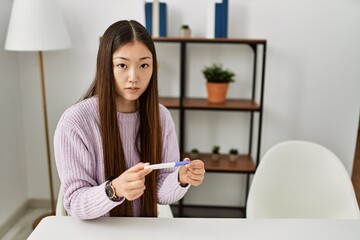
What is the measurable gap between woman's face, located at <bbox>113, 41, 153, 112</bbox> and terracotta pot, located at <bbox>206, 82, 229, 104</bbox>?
1.25 m

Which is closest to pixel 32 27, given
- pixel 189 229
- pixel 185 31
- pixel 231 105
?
pixel 185 31

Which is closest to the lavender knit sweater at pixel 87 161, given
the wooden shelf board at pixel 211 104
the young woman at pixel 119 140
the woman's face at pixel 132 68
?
the young woman at pixel 119 140

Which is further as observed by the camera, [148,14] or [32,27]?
[148,14]

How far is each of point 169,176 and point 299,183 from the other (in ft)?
2.68

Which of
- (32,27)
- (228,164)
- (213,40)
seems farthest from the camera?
(228,164)

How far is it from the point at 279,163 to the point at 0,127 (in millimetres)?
1643

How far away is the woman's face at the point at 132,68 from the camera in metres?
1.08

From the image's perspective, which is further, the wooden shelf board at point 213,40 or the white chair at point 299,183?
the wooden shelf board at point 213,40

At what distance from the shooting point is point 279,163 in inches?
70.5

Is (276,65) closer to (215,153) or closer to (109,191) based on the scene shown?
(215,153)

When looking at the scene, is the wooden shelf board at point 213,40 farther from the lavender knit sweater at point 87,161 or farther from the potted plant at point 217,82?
the lavender knit sweater at point 87,161

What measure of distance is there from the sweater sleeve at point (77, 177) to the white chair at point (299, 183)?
0.85 metres

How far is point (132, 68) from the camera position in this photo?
3.55 feet

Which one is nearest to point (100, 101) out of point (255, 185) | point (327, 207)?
point (255, 185)
